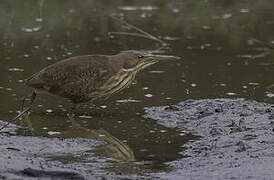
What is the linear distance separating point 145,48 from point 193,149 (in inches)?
173

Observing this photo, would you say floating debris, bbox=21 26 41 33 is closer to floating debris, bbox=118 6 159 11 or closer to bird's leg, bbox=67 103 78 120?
floating debris, bbox=118 6 159 11

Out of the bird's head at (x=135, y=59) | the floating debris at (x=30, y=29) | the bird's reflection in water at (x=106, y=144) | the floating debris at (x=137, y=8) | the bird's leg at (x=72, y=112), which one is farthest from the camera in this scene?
the floating debris at (x=137, y=8)

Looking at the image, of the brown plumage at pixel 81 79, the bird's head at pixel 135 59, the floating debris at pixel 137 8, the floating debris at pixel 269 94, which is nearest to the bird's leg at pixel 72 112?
the brown plumage at pixel 81 79

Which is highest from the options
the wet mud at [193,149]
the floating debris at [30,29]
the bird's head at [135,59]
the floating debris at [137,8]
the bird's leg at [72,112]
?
the floating debris at [137,8]

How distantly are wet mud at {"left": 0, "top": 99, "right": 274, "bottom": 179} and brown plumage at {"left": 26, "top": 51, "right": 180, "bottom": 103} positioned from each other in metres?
0.55

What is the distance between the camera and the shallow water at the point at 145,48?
7.79 metres

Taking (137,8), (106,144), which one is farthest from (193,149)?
(137,8)

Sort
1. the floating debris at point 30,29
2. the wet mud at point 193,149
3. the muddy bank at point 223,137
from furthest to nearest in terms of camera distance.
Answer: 1. the floating debris at point 30,29
2. the muddy bank at point 223,137
3. the wet mud at point 193,149

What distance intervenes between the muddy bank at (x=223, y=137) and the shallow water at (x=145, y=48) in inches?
7.7

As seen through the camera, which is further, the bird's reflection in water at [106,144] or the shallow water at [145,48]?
the shallow water at [145,48]

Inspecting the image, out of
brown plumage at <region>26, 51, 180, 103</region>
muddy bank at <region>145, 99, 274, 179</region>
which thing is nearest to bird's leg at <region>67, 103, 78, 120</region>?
brown plumage at <region>26, 51, 180, 103</region>

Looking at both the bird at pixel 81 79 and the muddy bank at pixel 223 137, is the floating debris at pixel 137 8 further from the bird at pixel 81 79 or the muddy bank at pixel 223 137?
the bird at pixel 81 79

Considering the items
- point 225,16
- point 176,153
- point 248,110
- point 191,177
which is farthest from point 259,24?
point 191,177

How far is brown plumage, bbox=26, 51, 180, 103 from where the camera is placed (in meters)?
8.16
